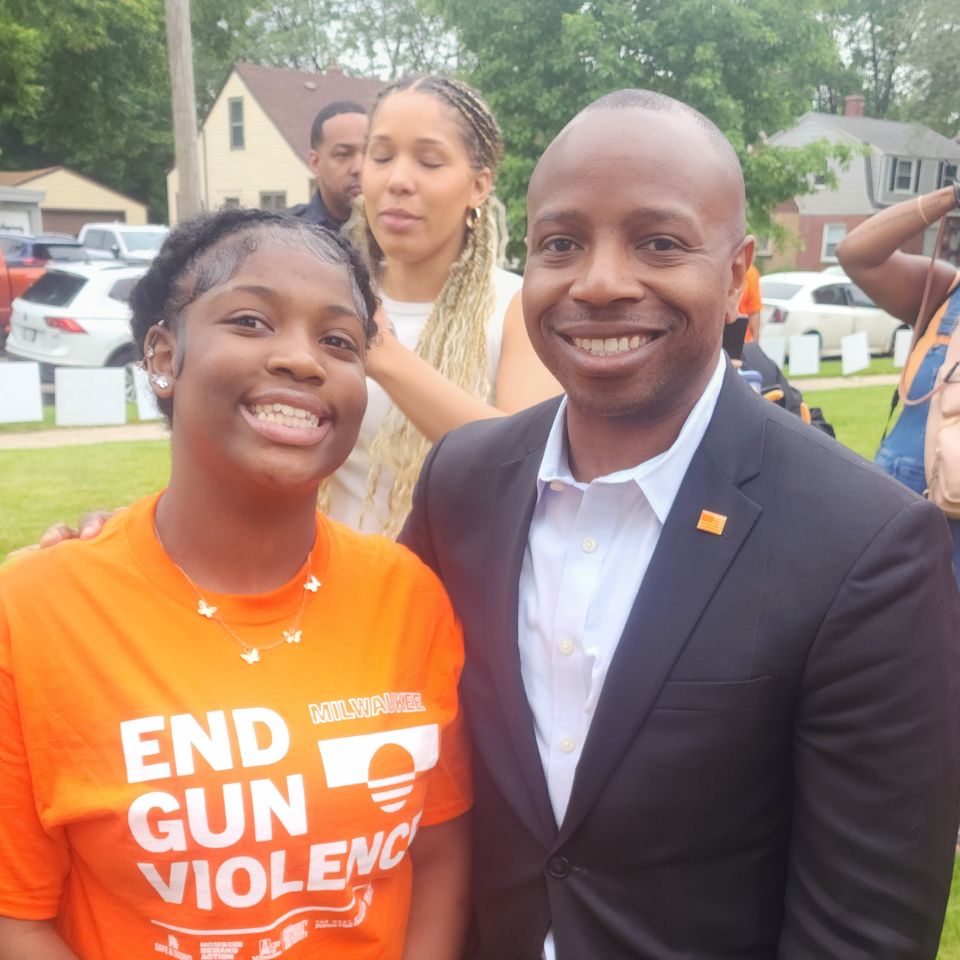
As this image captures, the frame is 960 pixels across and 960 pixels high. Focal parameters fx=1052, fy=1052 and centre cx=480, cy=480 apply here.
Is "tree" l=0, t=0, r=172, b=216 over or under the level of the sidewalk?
over

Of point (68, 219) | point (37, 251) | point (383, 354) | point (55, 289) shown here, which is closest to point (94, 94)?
point (68, 219)

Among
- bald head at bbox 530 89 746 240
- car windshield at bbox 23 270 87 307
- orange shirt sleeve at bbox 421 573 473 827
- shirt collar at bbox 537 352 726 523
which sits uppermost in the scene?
bald head at bbox 530 89 746 240

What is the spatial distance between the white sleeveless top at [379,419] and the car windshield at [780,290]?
19.1 meters

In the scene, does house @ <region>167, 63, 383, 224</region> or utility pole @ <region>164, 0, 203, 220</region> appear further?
house @ <region>167, 63, 383, 224</region>

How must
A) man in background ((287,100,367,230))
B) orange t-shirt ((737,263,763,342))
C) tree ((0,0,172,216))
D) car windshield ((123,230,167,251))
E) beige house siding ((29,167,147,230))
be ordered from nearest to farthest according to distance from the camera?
man in background ((287,100,367,230)), orange t-shirt ((737,263,763,342)), car windshield ((123,230,167,251)), tree ((0,0,172,216)), beige house siding ((29,167,147,230))

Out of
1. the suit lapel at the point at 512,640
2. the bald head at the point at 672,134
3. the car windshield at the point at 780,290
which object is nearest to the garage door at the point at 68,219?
the car windshield at the point at 780,290

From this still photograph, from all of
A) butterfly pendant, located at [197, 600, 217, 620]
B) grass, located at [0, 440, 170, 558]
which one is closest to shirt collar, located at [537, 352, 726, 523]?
butterfly pendant, located at [197, 600, 217, 620]

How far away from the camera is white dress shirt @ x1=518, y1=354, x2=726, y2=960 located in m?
1.80

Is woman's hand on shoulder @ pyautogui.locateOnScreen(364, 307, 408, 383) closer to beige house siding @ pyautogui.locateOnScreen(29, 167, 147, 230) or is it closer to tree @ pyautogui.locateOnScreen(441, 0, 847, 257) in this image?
tree @ pyautogui.locateOnScreen(441, 0, 847, 257)

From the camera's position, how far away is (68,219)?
39.8 m

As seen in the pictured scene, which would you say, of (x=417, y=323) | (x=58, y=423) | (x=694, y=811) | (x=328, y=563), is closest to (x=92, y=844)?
(x=328, y=563)

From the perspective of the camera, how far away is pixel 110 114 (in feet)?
123

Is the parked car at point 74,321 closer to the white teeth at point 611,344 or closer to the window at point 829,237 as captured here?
the white teeth at point 611,344

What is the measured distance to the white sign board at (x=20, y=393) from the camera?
11.3 meters
